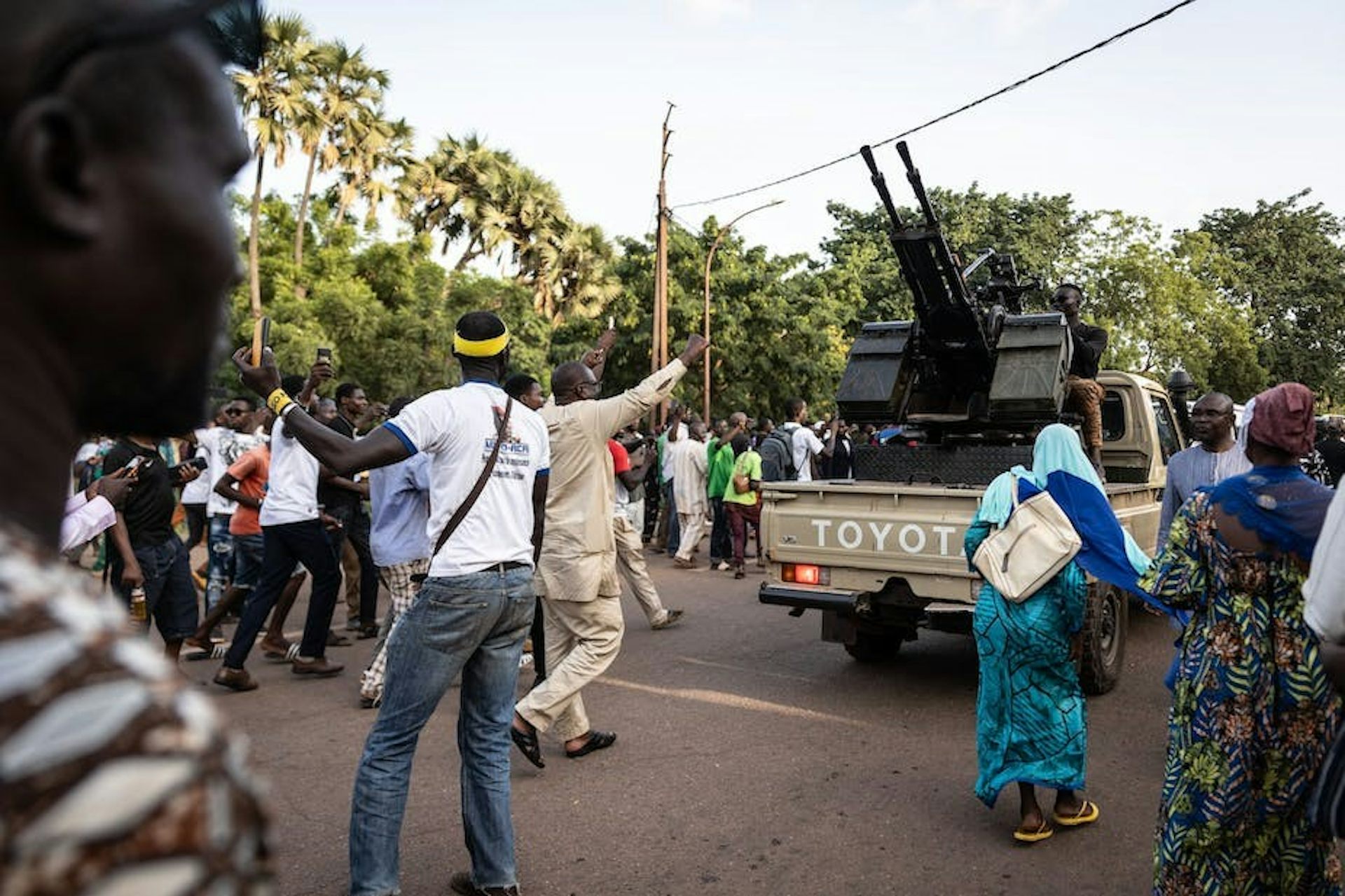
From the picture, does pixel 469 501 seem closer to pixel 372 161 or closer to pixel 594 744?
pixel 594 744

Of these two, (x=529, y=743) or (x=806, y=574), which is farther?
(x=806, y=574)

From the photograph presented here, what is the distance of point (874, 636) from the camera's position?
7.34 m

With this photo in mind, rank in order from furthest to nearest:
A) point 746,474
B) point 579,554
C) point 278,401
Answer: point 746,474
point 579,554
point 278,401

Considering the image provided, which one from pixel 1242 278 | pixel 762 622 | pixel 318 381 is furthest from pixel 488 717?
pixel 1242 278

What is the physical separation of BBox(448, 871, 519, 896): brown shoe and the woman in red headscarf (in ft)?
6.94

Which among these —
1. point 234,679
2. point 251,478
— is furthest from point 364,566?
point 234,679

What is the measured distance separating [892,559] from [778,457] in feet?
21.4

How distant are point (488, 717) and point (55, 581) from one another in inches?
122

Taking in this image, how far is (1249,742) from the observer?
3.00 meters

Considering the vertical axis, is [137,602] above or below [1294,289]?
below

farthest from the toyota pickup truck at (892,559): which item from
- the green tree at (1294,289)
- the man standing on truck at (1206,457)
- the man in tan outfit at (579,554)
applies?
the green tree at (1294,289)

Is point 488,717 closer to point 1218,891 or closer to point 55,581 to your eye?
point 1218,891

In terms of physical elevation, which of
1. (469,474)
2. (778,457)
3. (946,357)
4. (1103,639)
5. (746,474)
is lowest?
(1103,639)


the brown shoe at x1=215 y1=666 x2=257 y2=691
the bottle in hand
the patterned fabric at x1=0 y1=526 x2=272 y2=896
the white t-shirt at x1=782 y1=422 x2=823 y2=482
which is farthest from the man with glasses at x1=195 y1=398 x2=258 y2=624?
the patterned fabric at x1=0 y1=526 x2=272 y2=896
